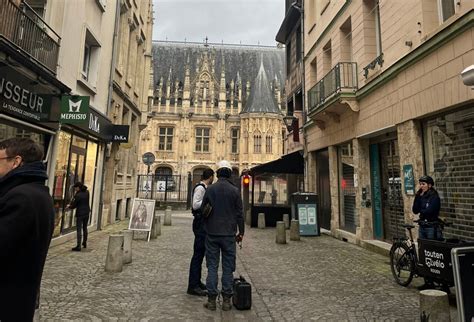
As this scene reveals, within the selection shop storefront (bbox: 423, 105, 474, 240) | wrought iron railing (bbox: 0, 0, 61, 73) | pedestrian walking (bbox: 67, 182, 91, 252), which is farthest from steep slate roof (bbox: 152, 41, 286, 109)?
shop storefront (bbox: 423, 105, 474, 240)

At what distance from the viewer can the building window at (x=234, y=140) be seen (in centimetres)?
4391

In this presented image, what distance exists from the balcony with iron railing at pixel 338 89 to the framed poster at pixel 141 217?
23.1 ft

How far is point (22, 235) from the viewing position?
1.81 meters

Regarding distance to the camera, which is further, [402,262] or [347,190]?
[347,190]

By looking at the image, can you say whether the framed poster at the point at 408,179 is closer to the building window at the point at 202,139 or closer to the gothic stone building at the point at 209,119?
the gothic stone building at the point at 209,119

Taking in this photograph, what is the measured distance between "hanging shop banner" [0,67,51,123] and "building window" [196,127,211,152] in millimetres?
34725

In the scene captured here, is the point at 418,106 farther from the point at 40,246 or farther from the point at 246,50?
the point at 246,50

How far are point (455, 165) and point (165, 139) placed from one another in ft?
128

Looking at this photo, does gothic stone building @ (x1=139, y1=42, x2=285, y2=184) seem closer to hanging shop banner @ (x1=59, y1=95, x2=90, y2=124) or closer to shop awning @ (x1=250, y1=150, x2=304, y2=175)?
shop awning @ (x1=250, y1=150, x2=304, y2=175)

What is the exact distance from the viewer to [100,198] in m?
13.4

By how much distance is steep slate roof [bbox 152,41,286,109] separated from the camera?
48750 millimetres

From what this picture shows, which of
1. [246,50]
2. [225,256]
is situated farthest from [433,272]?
[246,50]

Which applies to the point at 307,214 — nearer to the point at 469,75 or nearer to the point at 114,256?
the point at 114,256

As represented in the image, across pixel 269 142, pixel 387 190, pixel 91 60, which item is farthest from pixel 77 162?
pixel 269 142
